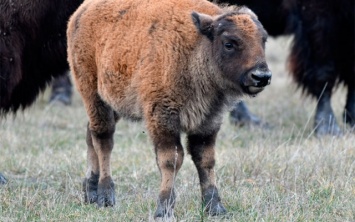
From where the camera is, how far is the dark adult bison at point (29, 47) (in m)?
7.25

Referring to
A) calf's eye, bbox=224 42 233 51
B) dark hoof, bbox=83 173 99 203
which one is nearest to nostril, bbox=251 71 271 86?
calf's eye, bbox=224 42 233 51

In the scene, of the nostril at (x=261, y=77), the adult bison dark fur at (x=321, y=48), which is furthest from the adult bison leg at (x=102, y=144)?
the adult bison dark fur at (x=321, y=48)

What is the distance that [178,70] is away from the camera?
546 centimetres

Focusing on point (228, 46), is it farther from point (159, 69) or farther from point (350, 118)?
point (350, 118)

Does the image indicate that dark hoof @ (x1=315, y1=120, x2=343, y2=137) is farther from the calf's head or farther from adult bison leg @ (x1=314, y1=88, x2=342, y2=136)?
the calf's head

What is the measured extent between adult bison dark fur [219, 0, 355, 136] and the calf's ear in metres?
3.71

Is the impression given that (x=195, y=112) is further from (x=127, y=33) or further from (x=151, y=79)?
(x=127, y=33)

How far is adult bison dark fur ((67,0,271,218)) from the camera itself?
5.35 metres

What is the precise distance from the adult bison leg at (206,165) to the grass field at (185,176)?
0.09m

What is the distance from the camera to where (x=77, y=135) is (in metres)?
9.64

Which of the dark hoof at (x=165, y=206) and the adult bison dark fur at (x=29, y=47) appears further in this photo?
the adult bison dark fur at (x=29, y=47)

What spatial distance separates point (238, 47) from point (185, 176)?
7.02 feet

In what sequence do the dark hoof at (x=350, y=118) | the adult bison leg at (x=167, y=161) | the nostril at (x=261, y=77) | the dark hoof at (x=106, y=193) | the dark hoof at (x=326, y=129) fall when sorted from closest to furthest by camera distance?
the nostril at (x=261, y=77), the adult bison leg at (x=167, y=161), the dark hoof at (x=106, y=193), the dark hoof at (x=326, y=129), the dark hoof at (x=350, y=118)

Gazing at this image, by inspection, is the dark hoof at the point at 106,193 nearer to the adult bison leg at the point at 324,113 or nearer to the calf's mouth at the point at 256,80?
the calf's mouth at the point at 256,80
